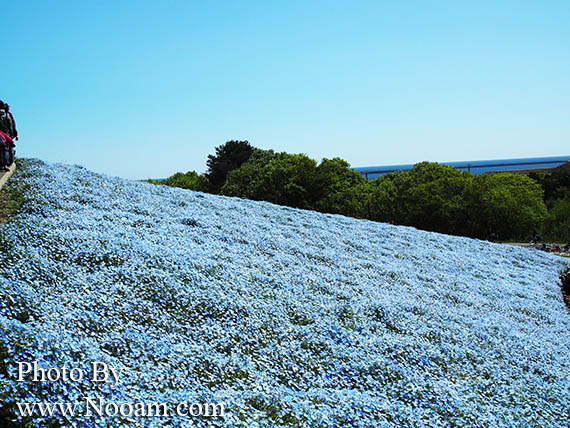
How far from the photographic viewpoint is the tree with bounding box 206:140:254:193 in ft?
196

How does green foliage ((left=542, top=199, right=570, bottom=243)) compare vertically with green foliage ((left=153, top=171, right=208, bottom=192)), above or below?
below

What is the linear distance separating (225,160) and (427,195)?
1436 inches

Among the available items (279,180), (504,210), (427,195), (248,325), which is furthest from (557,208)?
(248,325)

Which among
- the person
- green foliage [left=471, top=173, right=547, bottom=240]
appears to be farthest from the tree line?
the person

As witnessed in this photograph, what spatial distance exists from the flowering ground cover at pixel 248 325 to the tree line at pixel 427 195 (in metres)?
19.6

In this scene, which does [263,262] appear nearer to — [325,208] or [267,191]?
[325,208]

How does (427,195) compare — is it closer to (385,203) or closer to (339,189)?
(385,203)

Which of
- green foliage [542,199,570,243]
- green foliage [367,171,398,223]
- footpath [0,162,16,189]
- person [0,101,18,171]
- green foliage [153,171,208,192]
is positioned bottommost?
green foliage [542,199,570,243]

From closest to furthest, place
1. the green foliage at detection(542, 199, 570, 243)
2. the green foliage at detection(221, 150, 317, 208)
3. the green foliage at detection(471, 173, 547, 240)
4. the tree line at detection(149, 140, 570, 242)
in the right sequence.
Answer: the green foliage at detection(471, 173, 547, 240) → the tree line at detection(149, 140, 570, 242) → the green foliage at detection(542, 199, 570, 243) → the green foliage at detection(221, 150, 317, 208)

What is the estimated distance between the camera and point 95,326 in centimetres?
435

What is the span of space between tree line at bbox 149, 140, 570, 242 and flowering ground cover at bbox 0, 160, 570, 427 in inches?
771

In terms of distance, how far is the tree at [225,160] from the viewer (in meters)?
59.7

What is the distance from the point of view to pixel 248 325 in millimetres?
5145

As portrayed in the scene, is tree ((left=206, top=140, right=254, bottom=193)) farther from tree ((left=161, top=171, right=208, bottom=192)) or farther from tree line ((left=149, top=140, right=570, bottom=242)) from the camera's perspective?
tree line ((left=149, top=140, right=570, bottom=242))
